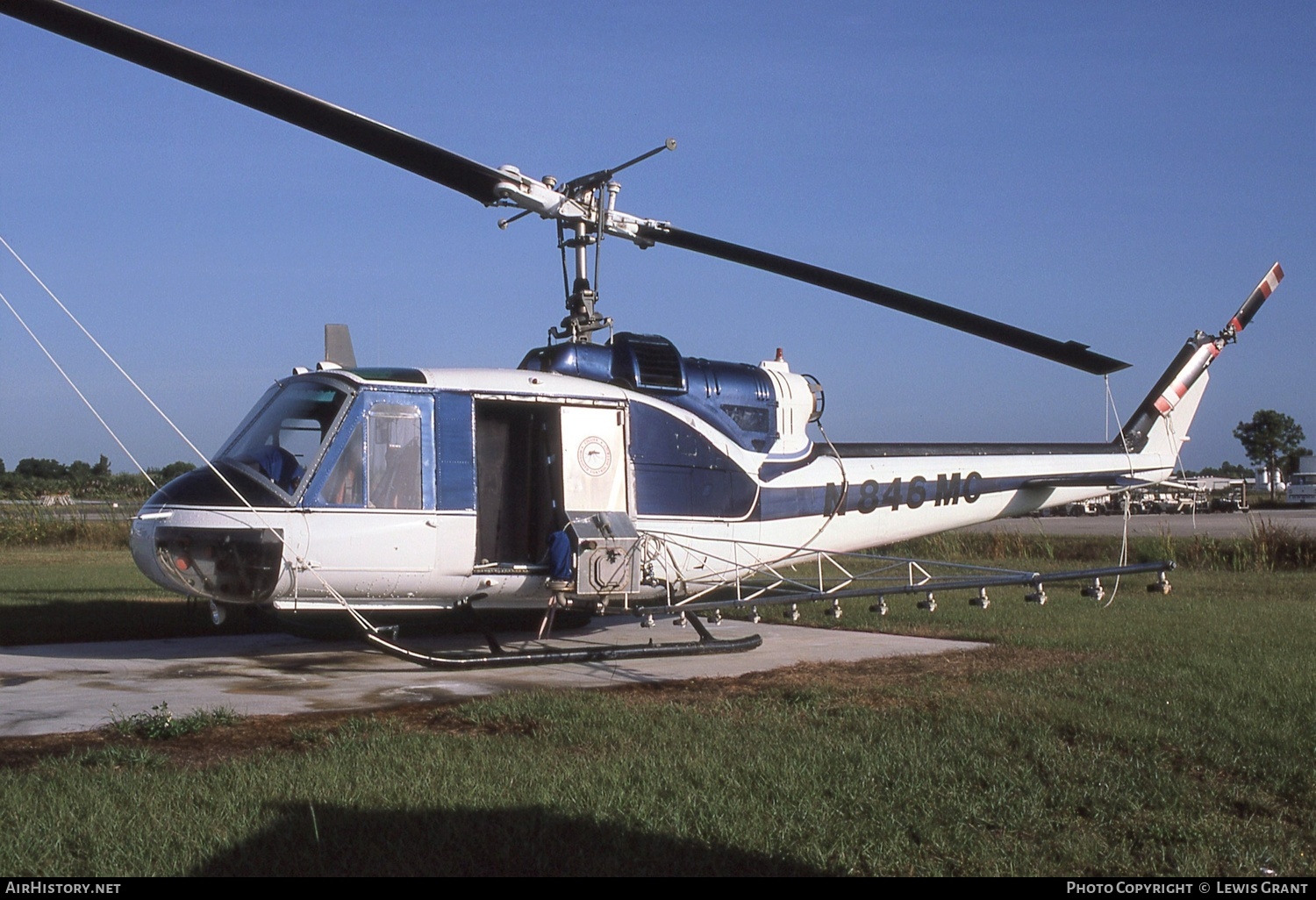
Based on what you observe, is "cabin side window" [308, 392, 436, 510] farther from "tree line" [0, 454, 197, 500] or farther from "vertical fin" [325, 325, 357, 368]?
"tree line" [0, 454, 197, 500]

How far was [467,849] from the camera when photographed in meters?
4.54

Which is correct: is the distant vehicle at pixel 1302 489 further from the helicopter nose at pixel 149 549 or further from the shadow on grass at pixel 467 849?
the shadow on grass at pixel 467 849

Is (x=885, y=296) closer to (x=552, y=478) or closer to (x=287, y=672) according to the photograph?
(x=552, y=478)

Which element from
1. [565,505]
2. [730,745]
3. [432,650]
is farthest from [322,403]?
[730,745]

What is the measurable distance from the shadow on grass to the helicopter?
399cm

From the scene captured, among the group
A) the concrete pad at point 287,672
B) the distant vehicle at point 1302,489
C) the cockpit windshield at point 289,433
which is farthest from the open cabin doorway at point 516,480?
the distant vehicle at point 1302,489

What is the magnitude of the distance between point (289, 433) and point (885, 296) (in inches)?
214

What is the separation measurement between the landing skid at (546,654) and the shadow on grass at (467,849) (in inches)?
152

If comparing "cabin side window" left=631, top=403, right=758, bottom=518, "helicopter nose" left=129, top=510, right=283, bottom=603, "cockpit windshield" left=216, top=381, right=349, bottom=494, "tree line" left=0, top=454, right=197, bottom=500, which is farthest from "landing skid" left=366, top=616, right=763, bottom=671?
"tree line" left=0, top=454, right=197, bottom=500

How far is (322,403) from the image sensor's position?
921 cm

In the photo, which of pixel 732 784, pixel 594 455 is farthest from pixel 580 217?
pixel 732 784
